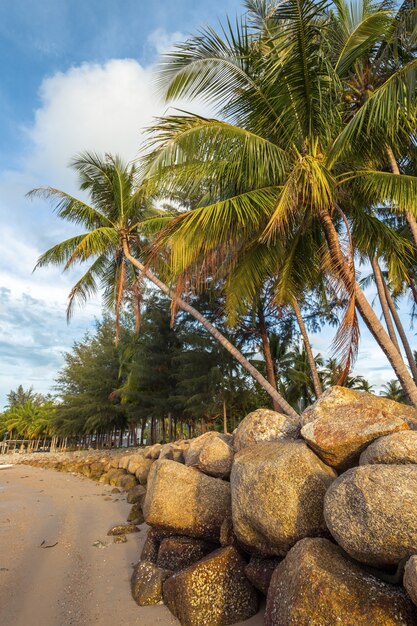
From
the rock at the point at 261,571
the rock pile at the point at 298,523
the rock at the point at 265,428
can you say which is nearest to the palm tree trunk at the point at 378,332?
the rock pile at the point at 298,523

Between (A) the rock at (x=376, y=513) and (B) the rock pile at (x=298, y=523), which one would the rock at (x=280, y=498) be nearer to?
(B) the rock pile at (x=298, y=523)

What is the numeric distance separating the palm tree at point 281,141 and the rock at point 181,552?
3.41 meters

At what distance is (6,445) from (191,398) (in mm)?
51740

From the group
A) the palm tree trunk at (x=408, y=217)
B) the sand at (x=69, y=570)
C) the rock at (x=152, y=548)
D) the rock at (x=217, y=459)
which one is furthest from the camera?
the palm tree trunk at (x=408, y=217)

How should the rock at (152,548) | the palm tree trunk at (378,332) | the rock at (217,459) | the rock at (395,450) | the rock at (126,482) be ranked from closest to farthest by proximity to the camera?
the rock at (395,450)
the rock at (152,548)
the rock at (217,459)
the palm tree trunk at (378,332)
the rock at (126,482)

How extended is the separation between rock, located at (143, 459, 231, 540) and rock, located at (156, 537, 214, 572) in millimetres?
85

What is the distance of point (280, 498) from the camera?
3068 millimetres

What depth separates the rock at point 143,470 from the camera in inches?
361

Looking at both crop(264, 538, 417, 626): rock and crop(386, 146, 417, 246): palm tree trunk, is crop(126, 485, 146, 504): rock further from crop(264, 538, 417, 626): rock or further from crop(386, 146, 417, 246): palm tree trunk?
crop(386, 146, 417, 246): palm tree trunk

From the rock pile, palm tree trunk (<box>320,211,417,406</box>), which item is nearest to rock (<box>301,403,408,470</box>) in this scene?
the rock pile

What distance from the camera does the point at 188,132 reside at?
20.6 feet

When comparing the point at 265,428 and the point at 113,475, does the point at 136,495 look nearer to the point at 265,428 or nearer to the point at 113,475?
the point at 113,475

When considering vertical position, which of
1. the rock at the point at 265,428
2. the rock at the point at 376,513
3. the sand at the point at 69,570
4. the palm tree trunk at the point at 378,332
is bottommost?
the sand at the point at 69,570

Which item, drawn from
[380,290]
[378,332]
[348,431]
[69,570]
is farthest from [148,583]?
[380,290]
